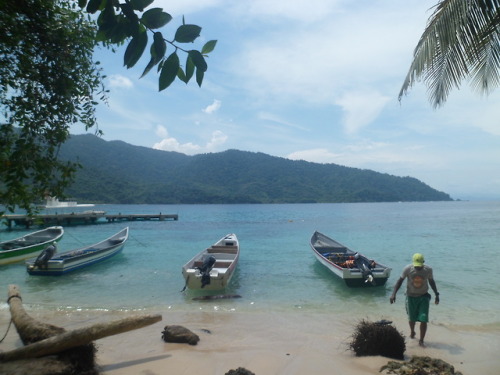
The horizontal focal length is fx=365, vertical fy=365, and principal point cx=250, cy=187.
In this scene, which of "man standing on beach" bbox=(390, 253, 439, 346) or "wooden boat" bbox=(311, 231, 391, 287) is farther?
"wooden boat" bbox=(311, 231, 391, 287)

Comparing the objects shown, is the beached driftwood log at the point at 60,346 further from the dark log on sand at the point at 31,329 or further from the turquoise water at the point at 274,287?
the turquoise water at the point at 274,287

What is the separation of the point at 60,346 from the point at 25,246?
55.7ft

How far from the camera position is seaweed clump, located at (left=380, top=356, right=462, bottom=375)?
471 centimetres

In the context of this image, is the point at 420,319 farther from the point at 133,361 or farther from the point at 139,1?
the point at 139,1

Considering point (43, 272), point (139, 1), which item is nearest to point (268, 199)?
point (43, 272)

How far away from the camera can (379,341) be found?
18.5 feet

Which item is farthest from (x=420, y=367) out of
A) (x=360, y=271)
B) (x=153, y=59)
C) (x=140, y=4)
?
(x=360, y=271)

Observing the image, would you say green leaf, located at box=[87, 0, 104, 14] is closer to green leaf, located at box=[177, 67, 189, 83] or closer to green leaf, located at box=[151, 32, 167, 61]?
green leaf, located at box=[151, 32, 167, 61]

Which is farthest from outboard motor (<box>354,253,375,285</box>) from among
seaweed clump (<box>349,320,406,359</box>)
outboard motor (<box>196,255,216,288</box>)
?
seaweed clump (<box>349,320,406,359</box>)

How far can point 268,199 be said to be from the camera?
132 metres

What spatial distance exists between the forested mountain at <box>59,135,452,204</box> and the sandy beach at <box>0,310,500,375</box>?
341 feet

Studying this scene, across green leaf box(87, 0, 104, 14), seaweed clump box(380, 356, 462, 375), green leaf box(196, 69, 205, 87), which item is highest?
green leaf box(87, 0, 104, 14)

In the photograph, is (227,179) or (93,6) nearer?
(93,6)

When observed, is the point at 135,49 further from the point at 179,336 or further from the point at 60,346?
the point at 179,336
